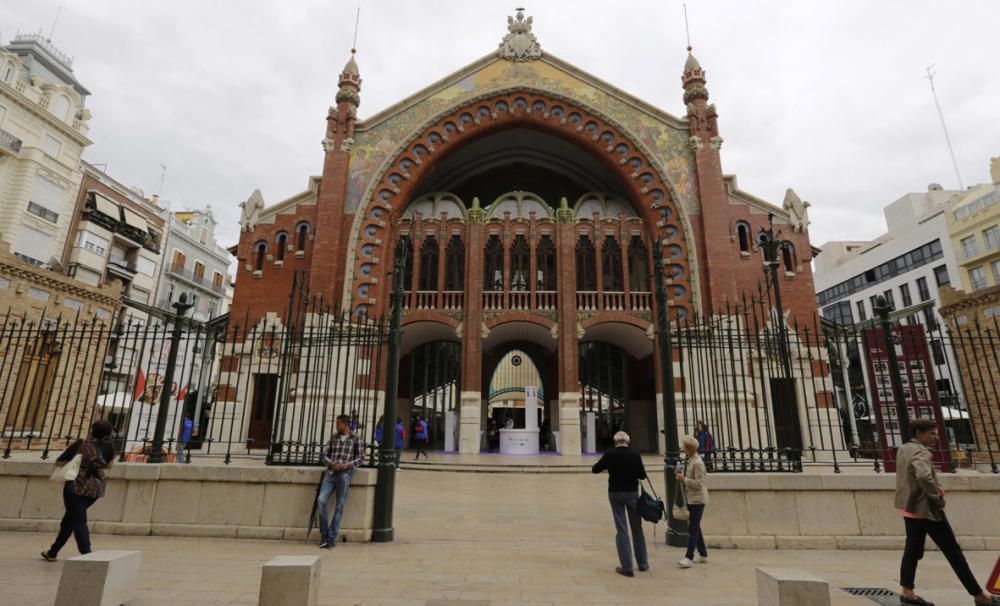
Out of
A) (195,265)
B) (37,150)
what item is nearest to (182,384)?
(37,150)

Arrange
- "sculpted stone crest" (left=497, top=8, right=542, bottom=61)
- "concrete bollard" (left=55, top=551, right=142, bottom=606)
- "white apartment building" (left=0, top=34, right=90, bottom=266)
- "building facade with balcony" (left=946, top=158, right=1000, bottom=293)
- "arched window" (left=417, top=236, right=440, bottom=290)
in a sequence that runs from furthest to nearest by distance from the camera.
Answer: "building facade with balcony" (left=946, top=158, right=1000, bottom=293) < "white apartment building" (left=0, top=34, right=90, bottom=266) < "sculpted stone crest" (left=497, top=8, right=542, bottom=61) < "arched window" (left=417, top=236, right=440, bottom=290) < "concrete bollard" (left=55, top=551, right=142, bottom=606)

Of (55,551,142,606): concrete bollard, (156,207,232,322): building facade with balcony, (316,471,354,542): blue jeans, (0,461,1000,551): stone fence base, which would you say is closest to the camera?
(55,551,142,606): concrete bollard

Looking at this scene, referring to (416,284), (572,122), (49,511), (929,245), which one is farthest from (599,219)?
(929,245)

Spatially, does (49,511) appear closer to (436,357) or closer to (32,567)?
(32,567)

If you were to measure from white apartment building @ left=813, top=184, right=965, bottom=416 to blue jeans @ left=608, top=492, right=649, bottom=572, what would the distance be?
35785mm

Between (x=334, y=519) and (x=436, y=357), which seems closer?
(x=334, y=519)

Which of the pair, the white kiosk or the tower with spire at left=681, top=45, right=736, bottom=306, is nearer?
the white kiosk

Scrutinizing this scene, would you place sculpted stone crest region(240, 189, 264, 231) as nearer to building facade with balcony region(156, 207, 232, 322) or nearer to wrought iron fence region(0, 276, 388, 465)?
wrought iron fence region(0, 276, 388, 465)

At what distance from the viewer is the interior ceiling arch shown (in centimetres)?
2750

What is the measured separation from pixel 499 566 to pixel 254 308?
20794mm

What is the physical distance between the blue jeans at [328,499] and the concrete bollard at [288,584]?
2.71m

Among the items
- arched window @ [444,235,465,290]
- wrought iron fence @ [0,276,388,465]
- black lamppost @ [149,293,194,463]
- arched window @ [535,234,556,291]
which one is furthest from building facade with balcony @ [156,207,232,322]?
black lamppost @ [149,293,194,463]

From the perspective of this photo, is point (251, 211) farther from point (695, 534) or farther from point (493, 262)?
point (695, 534)

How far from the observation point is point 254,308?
2345cm
